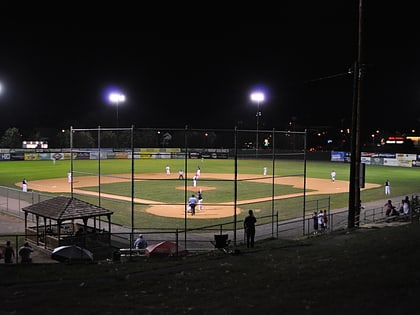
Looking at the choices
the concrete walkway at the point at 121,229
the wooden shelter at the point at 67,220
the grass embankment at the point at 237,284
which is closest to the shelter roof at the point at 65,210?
the wooden shelter at the point at 67,220

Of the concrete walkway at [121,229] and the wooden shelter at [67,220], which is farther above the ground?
the wooden shelter at [67,220]

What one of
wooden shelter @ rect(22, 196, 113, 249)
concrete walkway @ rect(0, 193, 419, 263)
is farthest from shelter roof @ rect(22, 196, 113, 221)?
concrete walkway @ rect(0, 193, 419, 263)

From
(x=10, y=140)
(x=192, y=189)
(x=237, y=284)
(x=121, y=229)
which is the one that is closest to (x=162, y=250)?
(x=237, y=284)

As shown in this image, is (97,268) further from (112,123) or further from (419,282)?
(112,123)

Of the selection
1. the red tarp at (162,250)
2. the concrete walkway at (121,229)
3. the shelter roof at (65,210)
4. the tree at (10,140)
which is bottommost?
the concrete walkway at (121,229)

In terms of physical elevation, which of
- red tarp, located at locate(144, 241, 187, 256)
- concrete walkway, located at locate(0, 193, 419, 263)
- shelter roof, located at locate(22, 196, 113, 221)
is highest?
shelter roof, located at locate(22, 196, 113, 221)

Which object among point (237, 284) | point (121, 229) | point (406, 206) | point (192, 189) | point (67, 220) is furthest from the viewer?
point (192, 189)

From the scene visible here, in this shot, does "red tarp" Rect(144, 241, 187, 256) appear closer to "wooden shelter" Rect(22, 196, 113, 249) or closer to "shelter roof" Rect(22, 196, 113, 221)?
"wooden shelter" Rect(22, 196, 113, 249)

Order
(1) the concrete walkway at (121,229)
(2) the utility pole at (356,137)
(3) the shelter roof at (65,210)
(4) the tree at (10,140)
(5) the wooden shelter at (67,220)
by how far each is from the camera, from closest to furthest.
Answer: (5) the wooden shelter at (67,220)
(3) the shelter roof at (65,210)
(2) the utility pole at (356,137)
(1) the concrete walkway at (121,229)
(4) the tree at (10,140)

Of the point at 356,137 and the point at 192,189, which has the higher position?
the point at 356,137

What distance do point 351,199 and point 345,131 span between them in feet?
405

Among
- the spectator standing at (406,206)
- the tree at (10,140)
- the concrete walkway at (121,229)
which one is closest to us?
the concrete walkway at (121,229)

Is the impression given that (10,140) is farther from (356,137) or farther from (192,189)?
(356,137)

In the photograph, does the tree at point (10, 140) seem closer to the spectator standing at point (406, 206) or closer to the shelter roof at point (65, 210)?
the shelter roof at point (65, 210)
